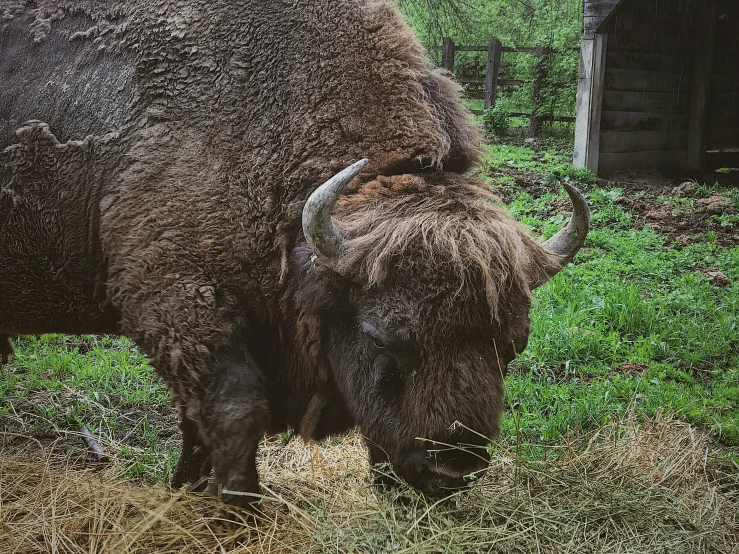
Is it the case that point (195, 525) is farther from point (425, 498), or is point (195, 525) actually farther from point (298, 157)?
point (298, 157)

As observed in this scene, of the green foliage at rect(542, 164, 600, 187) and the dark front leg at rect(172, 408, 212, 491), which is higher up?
the green foliage at rect(542, 164, 600, 187)

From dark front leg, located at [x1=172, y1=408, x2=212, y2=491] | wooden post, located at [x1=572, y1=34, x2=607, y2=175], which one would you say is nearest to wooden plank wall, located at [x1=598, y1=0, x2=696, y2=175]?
wooden post, located at [x1=572, y1=34, x2=607, y2=175]

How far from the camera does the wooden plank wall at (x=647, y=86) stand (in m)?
11.1

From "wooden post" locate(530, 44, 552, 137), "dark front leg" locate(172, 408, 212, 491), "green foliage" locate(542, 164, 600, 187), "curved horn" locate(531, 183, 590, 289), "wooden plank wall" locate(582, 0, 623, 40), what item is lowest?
"dark front leg" locate(172, 408, 212, 491)

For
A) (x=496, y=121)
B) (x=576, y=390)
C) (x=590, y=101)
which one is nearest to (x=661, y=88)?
(x=590, y=101)

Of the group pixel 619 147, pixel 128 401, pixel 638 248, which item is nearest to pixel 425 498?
pixel 128 401

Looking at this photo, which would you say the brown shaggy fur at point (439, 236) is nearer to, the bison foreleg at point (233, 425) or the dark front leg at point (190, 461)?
the bison foreleg at point (233, 425)

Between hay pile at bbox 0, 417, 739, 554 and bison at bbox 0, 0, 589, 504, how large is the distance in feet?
0.63

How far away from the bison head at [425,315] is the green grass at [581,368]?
937 millimetres

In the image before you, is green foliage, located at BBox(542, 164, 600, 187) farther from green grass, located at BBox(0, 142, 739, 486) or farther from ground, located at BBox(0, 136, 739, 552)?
green grass, located at BBox(0, 142, 739, 486)

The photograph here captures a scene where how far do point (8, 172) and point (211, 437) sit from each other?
5.54ft

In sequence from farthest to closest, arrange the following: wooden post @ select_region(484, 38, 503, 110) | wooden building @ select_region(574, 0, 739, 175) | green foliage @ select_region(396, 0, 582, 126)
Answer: wooden post @ select_region(484, 38, 503, 110) < green foliage @ select_region(396, 0, 582, 126) < wooden building @ select_region(574, 0, 739, 175)

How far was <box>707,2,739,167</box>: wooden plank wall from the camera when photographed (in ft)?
38.7

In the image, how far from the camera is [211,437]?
Result: 10.2 feet
